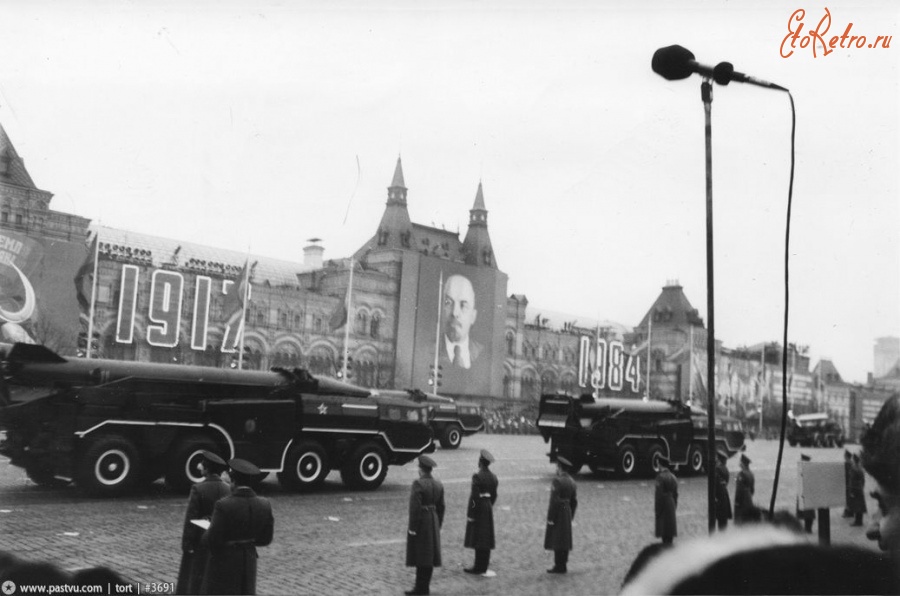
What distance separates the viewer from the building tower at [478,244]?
65500 millimetres

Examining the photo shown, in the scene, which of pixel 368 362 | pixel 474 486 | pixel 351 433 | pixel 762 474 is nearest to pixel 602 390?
pixel 368 362

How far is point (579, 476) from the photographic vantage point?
21406mm

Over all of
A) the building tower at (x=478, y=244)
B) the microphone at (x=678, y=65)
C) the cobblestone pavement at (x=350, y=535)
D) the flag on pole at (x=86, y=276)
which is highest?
the building tower at (x=478, y=244)

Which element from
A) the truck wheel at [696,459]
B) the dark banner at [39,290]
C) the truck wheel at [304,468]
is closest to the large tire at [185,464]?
the truck wheel at [304,468]

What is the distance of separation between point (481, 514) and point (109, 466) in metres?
6.41

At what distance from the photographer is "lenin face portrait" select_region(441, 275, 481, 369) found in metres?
56.0

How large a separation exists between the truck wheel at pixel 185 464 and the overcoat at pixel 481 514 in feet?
18.5

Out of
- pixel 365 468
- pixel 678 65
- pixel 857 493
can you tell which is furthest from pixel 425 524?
pixel 857 493

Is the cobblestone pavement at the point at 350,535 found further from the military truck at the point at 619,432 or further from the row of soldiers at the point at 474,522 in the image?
the military truck at the point at 619,432

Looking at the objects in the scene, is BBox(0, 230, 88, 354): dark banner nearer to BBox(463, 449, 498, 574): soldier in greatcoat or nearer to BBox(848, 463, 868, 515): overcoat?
BBox(463, 449, 498, 574): soldier in greatcoat

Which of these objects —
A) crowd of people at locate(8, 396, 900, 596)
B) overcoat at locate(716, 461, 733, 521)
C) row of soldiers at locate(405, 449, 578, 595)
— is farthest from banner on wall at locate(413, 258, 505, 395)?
crowd of people at locate(8, 396, 900, 596)

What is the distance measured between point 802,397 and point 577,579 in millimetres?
36924

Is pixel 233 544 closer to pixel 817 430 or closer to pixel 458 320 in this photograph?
pixel 817 430

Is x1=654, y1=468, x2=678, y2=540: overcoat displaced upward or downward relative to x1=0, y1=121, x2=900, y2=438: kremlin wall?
downward
